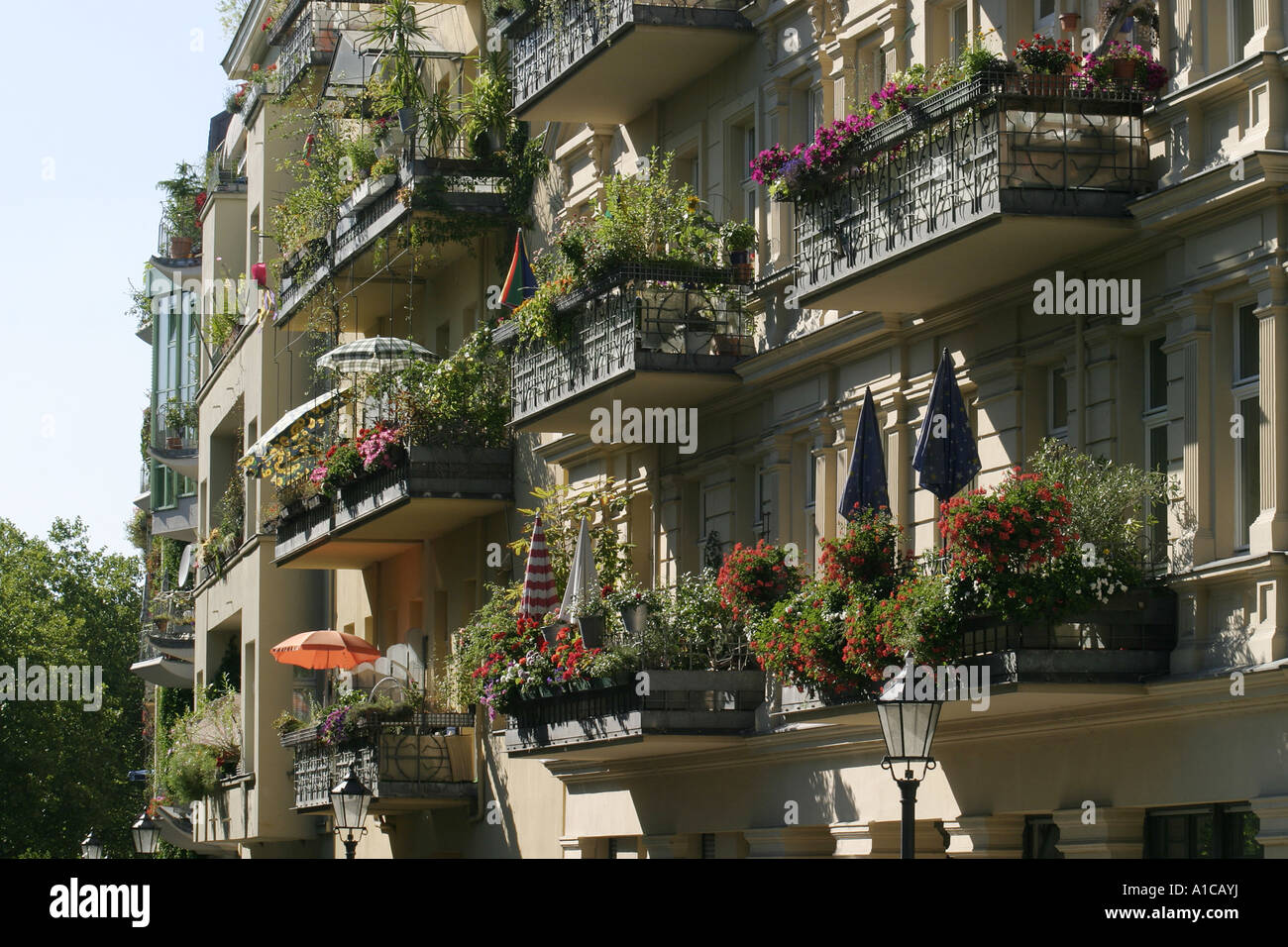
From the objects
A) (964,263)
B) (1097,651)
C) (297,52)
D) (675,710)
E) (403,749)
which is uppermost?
(297,52)

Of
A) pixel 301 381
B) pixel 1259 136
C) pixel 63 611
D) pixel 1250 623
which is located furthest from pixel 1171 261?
pixel 63 611

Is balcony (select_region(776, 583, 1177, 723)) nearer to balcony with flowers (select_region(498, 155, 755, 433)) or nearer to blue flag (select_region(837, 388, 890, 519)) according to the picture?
blue flag (select_region(837, 388, 890, 519))

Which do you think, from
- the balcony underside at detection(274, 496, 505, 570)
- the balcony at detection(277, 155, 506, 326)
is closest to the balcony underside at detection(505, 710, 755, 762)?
A: the balcony underside at detection(274, 496, 505, 570)

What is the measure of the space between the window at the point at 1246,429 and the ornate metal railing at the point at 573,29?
360 inches

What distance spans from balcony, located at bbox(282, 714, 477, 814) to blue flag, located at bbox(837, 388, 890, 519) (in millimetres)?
12368

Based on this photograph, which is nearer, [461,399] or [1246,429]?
[1246,429]

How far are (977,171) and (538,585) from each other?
969 cm

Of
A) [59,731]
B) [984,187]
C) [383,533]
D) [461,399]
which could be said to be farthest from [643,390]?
[59,731]

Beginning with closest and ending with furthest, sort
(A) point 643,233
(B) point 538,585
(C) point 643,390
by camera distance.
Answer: (A) point 643,233 → (C) point 643,390 → (B) point 538,585

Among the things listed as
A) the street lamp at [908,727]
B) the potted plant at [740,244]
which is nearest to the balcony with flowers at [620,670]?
the potted plant at [740,244]

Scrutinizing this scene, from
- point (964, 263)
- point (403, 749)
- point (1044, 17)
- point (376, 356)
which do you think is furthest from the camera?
point (376, 356)

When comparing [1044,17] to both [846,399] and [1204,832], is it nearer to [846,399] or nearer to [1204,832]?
[846,399]

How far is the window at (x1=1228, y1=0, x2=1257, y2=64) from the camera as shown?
48.6 ft

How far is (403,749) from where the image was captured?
29.5 m
